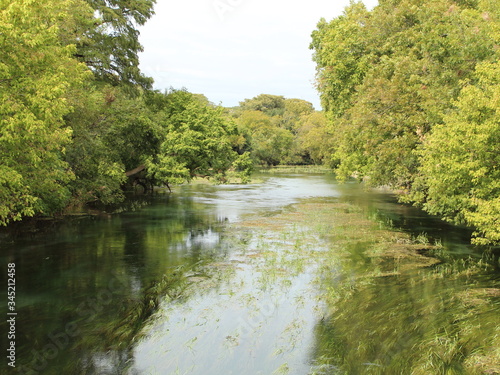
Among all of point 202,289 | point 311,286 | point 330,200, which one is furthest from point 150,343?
point 330,200

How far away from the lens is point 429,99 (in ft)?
64.7

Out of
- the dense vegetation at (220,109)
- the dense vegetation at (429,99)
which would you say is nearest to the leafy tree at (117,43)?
the dense vegetation at (220,109)

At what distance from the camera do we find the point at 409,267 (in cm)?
1515

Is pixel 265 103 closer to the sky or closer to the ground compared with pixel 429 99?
closer to the sky

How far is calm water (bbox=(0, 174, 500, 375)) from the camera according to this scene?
8773 millimetres

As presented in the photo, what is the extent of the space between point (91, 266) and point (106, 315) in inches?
202

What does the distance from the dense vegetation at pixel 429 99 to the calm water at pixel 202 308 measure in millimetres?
2898

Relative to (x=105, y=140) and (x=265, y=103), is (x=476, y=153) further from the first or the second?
(x=265, y=103)

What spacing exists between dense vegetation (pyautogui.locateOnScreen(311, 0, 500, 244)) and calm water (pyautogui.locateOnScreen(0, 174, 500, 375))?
2.90 meters

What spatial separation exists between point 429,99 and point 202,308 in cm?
1484

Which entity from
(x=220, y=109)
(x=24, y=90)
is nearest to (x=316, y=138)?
(x=220, y=109)

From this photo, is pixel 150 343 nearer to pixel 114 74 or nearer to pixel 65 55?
pixel 65 55

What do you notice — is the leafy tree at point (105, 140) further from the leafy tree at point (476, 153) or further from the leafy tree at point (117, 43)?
the leafy tree at point (476, 153)

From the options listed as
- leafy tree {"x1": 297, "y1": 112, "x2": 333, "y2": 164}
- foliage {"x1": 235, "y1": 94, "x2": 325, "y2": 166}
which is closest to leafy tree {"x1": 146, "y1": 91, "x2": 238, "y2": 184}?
leafy tree {"x1": 297, "y1": 112, "x2": 333, "y2": 164}
